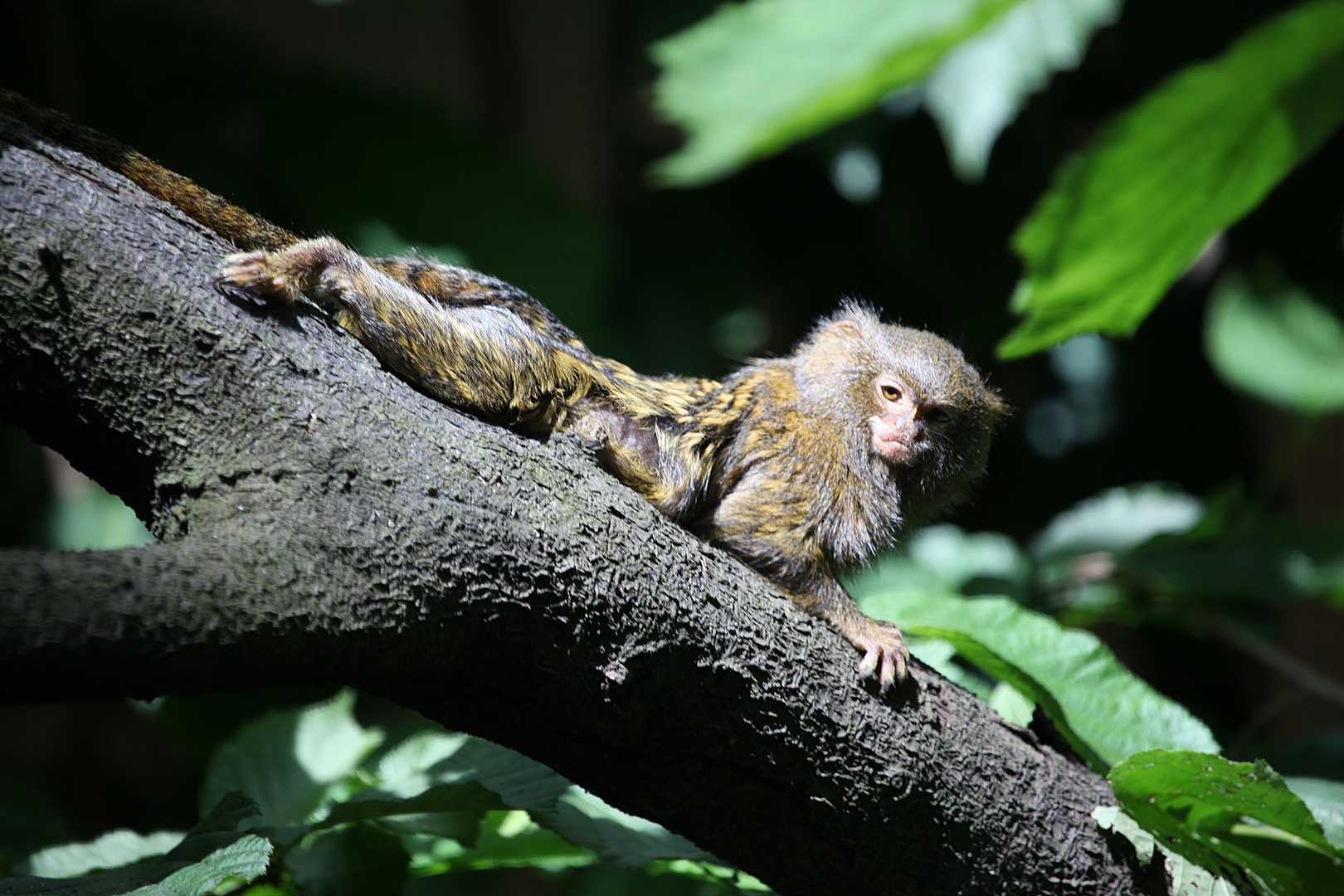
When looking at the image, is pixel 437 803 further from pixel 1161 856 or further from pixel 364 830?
pixel 1161 856

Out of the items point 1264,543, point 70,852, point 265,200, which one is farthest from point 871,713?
point 265,200

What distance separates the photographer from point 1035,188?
439 centimetres

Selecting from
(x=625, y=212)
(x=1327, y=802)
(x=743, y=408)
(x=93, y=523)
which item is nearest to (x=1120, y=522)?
(x=1327, y=802)

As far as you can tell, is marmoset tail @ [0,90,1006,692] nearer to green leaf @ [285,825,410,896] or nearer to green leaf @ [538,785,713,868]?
green leaf @ [538,785,713,868]

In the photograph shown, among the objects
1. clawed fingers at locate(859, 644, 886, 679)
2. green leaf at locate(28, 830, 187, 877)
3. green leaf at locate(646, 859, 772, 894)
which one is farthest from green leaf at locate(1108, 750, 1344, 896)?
green leaf at locate(28, 830, 187, 877)

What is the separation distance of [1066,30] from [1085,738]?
87.4 inches

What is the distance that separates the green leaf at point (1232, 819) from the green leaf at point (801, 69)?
113cm

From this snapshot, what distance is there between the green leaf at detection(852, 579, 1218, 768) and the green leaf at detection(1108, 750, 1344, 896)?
0.25 m

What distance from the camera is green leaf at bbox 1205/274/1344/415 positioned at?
371cm

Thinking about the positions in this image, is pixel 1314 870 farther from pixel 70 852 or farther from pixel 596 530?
pixel 70 852

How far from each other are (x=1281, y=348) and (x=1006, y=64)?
5.20ft

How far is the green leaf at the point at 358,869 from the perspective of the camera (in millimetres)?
1817

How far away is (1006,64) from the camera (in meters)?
3.21

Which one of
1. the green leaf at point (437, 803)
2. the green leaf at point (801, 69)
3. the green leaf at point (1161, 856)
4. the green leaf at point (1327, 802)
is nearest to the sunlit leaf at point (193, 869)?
the green leaf at point (437, 803)
